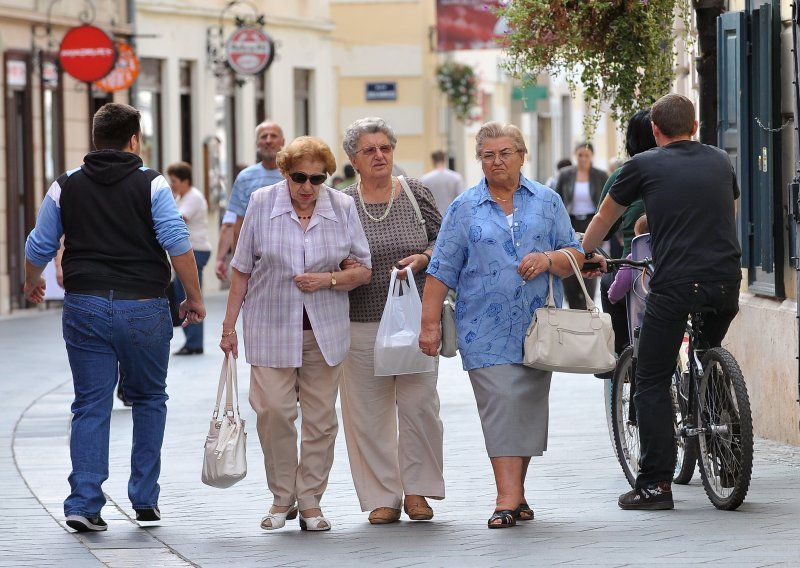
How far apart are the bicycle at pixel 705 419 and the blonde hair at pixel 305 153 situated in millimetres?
1294

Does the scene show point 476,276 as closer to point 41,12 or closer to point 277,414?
point 277,414

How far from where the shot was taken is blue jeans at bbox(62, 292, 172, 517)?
8383 millimetres

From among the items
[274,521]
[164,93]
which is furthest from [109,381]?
[164,93]

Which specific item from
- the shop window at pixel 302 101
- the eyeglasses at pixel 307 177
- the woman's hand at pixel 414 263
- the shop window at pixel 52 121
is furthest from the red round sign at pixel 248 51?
the eyeglasses at pixel 307 177

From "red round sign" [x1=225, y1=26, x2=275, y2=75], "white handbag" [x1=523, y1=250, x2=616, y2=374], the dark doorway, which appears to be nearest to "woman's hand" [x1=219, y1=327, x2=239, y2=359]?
"white handbag" [x1=523, y1=250, x2=616, y2=374]

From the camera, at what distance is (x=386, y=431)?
873cm

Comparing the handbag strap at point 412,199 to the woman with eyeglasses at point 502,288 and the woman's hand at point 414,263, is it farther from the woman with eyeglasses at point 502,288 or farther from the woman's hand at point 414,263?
the woman with eyeglasses at point 502,288

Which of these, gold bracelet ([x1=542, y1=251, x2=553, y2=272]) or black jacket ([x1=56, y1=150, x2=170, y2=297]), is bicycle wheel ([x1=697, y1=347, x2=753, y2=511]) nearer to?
gold bracelet ([x1=542, y1=251, x2=553, y2=272])

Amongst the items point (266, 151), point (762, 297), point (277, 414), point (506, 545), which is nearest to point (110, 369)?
point (277, 414)

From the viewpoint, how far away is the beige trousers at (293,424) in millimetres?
8477

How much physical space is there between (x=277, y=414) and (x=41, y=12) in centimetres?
1837

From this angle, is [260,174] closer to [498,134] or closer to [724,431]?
[498,134]

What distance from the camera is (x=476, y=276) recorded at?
27.2ft

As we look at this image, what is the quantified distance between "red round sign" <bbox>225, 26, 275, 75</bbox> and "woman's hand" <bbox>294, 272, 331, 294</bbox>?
22.5 meters
